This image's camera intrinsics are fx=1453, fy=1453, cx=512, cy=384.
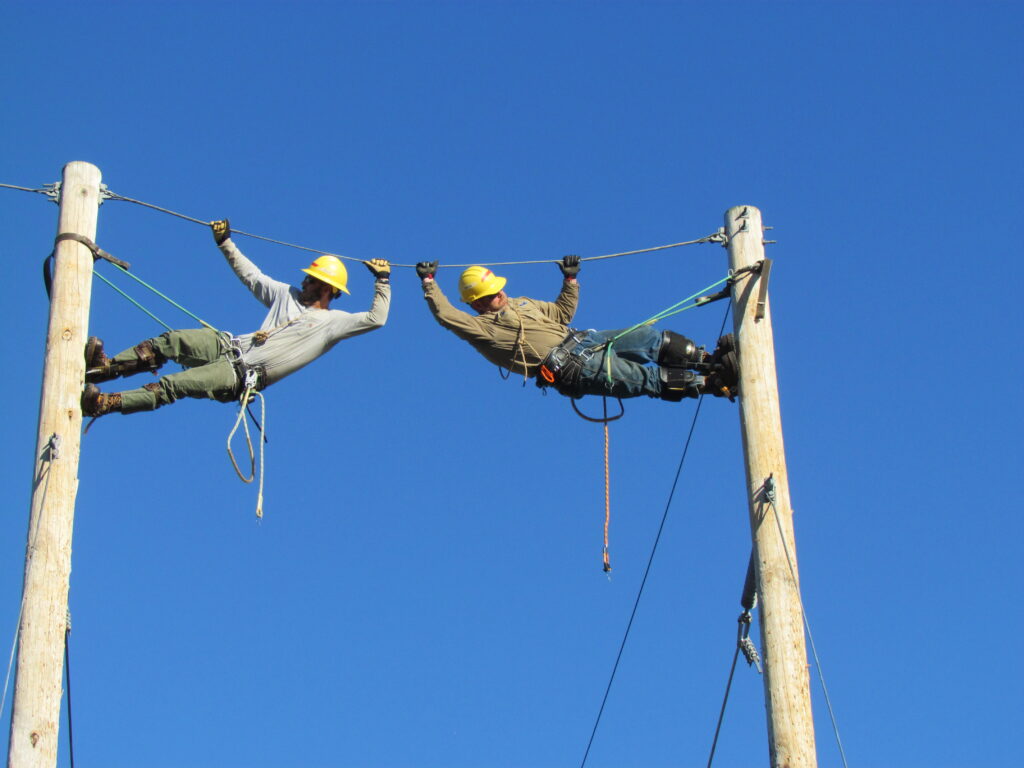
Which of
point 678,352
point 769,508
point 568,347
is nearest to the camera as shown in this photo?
point 769,508

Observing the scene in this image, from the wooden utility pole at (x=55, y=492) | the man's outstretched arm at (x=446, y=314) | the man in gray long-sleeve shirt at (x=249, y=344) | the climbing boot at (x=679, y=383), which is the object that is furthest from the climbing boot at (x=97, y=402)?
the climbing boot at (x=679, y=383)

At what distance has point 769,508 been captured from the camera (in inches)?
310

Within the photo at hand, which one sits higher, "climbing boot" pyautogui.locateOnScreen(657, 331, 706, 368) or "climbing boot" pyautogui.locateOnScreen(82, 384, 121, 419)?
"climbing boot" pyautogui.locateOnScreen(657, 331, 706, 368)

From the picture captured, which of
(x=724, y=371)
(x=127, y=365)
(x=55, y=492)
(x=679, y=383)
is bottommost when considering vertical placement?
(x=55, y=492)

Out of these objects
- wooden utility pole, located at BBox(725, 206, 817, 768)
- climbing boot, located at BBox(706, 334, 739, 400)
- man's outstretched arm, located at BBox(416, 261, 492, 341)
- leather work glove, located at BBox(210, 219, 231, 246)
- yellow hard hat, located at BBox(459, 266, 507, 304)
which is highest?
leather work glove, located at BBox(210, 219, 231, 246)

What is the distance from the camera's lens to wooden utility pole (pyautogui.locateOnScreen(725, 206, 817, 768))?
23.9 ft

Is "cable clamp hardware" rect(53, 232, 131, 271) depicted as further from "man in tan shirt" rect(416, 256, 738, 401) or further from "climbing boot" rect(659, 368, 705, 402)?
"climbing boot" rect(659, 368, 705, 402)

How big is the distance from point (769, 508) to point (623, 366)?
182 cm

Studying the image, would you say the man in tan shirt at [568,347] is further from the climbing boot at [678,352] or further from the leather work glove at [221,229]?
the leather work glove at [221,229]

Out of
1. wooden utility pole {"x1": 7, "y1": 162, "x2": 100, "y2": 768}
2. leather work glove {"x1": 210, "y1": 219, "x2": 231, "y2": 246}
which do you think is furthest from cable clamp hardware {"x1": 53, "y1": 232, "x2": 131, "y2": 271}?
leather work glove {"x1": 210, "y1": 219, "x2": 231, "y2": 246}

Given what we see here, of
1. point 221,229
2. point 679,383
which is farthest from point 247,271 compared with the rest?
point 679,383

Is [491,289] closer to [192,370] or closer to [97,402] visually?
[192,370]

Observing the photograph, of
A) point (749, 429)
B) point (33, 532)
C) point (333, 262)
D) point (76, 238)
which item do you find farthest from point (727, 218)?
point (33, 532)

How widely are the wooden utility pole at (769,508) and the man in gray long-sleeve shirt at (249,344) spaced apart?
2434mm
